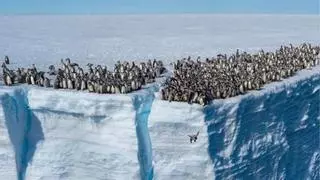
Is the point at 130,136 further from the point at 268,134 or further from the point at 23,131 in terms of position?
the point at 268,134

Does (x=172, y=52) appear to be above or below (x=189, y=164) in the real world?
above

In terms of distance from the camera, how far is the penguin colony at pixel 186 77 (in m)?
14.6

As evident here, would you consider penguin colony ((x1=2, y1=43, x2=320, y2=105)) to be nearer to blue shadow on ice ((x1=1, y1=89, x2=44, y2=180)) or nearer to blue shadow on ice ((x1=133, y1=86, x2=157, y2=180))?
blue shadow on ice ((x1=133, y1=86, x2=157, y2=180))

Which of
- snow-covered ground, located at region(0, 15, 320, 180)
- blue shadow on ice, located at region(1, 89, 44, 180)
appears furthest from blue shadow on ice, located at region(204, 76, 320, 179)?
blue shadow on ice, located at region(1, 89, 44, 180)

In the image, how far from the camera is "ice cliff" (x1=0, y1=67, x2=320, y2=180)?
44.4ft

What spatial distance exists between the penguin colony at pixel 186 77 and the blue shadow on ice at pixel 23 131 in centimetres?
112

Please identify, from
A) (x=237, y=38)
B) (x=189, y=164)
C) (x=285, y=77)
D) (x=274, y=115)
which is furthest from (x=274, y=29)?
(x=189, y=164)

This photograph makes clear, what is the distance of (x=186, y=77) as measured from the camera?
54.0 feet

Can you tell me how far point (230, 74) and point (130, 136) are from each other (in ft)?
15.4

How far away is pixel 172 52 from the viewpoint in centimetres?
2409

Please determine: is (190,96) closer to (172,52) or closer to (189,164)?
(189,164)

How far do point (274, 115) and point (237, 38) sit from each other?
16772 millimetres

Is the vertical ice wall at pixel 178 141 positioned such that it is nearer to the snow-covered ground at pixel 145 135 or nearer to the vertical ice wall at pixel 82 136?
the snow-covered ground at pixel 145 135

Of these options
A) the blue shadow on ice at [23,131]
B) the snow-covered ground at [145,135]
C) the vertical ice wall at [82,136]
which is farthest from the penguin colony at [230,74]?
the blue shadow on ice at [23,131]
